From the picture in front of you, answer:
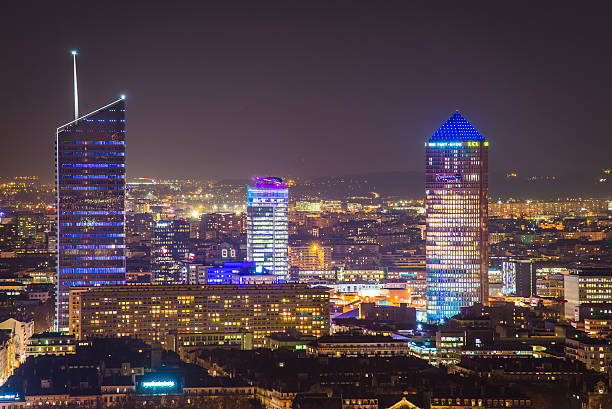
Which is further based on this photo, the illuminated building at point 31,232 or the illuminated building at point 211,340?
the illuminated building at point 31,232

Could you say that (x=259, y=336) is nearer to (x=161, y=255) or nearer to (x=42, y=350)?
(x=42, y=350)

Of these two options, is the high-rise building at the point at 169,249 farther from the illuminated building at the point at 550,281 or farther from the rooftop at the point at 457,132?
the rooftop at the point at 457,132

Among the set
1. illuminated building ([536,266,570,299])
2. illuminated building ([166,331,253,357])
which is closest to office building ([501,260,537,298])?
illuminated building ([536,266,570,299])

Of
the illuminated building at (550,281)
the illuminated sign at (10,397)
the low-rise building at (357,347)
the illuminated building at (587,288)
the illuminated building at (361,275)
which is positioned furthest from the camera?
the illuminated building at (361,275)

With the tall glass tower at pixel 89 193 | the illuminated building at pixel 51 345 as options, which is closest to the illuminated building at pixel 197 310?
the illuminated building at pixel 51 345

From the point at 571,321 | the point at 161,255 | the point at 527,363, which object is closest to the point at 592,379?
the point at 527,363

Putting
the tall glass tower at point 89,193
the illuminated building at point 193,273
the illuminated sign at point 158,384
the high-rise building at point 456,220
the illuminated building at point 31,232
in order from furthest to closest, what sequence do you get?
→ the illuminated building at point 31,232
the illuminated building at point 193,273
the high-rise building at point 456,220
the tall glass tower at point 89,193
the illuminated sign at point 158,384

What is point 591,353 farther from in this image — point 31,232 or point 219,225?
point 219,225
